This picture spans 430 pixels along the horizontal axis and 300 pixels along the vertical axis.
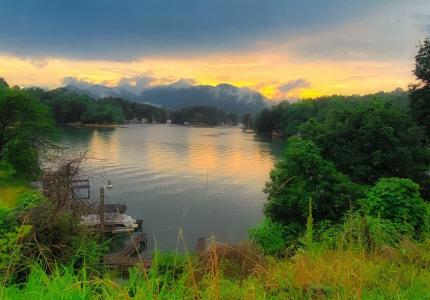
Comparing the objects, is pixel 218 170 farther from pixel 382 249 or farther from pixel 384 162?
pixel 382 249

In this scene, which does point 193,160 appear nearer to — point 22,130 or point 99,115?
point 22,130

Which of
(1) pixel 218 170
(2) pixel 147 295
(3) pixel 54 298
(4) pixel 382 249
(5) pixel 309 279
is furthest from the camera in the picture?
(1) pixel 218 170

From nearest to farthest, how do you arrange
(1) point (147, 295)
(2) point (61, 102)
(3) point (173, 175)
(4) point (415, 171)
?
(1) point (147, 295)
(4) point (415, 171)
(3) point (173, 175)
(2) point (61, 102)

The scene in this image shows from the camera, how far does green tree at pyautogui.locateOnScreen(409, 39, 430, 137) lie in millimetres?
30405

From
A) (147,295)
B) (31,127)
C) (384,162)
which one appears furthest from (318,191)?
(31,127)

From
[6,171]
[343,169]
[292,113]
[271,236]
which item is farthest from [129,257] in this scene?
[292,113]

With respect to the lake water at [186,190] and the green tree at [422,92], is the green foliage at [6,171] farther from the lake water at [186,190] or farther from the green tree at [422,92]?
the green tree at [422,92]

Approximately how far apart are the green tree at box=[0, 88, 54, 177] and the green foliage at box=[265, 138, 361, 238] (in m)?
31.2

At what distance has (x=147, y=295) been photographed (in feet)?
10.3

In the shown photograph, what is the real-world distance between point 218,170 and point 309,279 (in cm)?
5588

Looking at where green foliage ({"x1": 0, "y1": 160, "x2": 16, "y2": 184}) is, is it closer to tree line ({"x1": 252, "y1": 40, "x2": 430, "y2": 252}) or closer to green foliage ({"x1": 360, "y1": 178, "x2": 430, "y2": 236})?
tree line ({"x1": 252, "y1": 40, "x2": 430, "y2": 252})

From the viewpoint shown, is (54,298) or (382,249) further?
(382,249)

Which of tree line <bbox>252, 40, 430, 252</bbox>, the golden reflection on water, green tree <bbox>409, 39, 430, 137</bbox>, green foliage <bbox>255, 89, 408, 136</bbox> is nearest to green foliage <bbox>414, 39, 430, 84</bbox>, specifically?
green tree <bbox>409, 39, 430, 137</bbox>

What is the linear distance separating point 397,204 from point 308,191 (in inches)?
235
